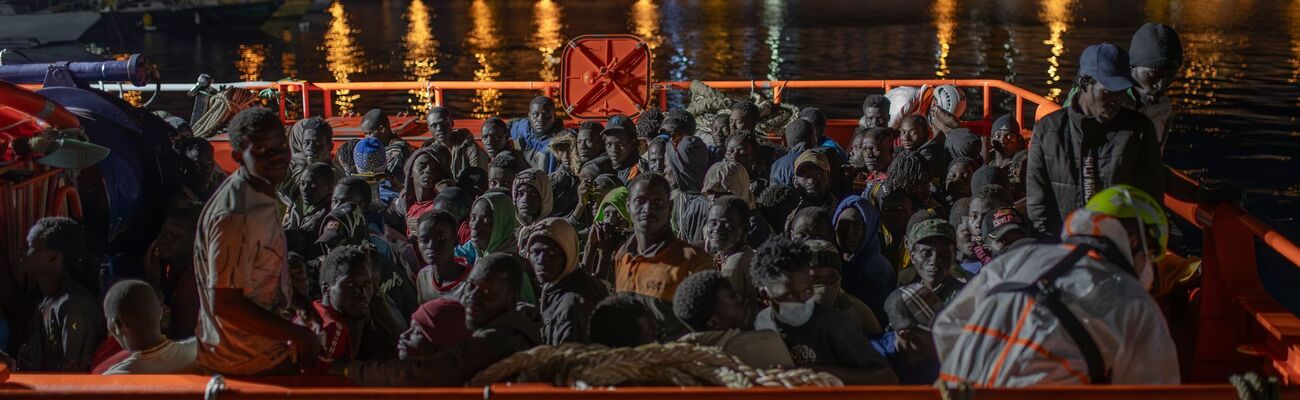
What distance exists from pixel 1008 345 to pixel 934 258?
182 cm

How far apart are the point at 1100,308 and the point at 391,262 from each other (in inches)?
151

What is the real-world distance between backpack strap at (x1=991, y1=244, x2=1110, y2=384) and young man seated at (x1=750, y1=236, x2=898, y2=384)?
3.32 feet

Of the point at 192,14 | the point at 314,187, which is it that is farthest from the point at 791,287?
the point at 192,14

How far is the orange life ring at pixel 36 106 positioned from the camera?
5965 millimetres

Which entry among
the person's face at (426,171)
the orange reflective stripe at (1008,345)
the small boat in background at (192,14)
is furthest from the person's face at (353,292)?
the small boat in background at (192,14)

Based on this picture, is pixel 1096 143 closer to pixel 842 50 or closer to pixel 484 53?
pixel 842 50

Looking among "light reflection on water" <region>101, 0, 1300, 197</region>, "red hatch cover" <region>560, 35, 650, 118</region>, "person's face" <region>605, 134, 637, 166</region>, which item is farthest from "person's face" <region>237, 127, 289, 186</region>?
"light reflection on water" <region>101, 0, 1300, 197</region>

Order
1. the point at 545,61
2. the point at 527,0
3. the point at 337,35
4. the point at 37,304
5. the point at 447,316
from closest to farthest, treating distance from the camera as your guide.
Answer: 1. the point at 447,316
2. the point at 37,304
3. the point at 545,61
4. the point at 337,35
5. the point at 527,0

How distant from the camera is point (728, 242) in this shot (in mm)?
5680

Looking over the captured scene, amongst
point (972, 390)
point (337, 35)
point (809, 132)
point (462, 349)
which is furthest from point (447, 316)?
point (337, 35)

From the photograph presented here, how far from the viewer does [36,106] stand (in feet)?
19.6

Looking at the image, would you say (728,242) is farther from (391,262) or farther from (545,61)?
(545,61)

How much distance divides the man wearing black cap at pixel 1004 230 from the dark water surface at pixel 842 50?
12039mm

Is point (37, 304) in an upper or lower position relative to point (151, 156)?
lower
